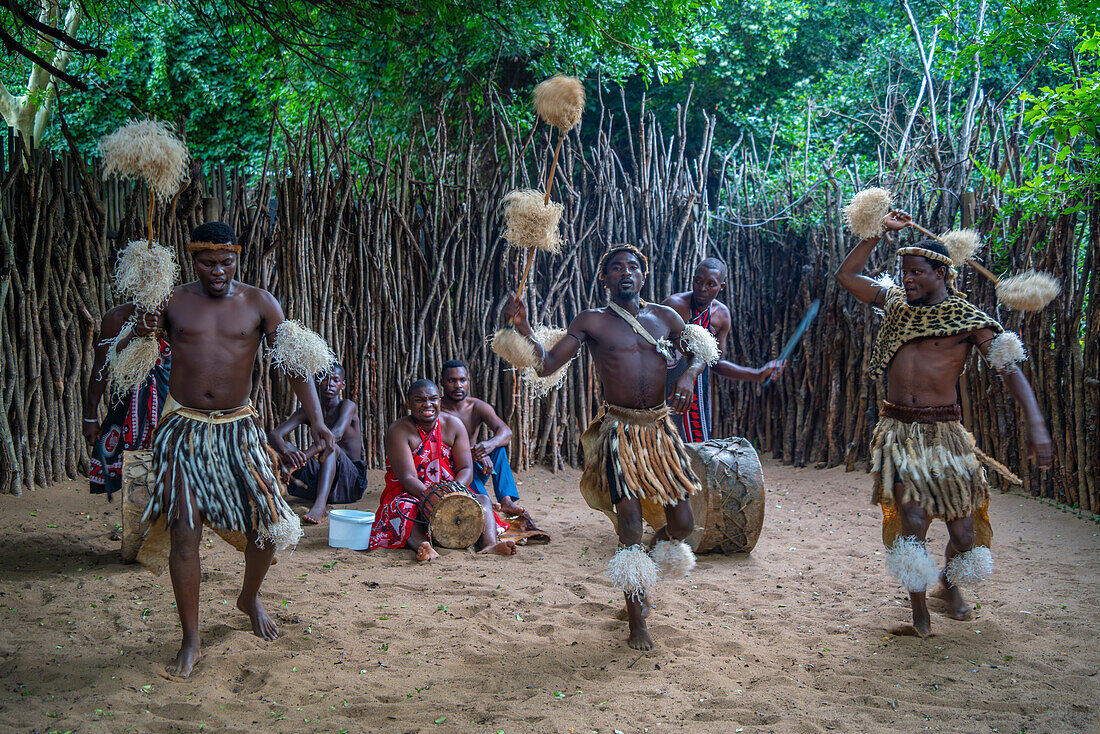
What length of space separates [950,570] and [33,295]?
5.47m

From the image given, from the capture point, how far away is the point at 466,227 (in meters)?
7.06

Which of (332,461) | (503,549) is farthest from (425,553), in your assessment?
(332,461)

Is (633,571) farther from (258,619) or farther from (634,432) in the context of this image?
(258,619)

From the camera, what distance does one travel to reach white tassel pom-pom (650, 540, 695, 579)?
328 cm

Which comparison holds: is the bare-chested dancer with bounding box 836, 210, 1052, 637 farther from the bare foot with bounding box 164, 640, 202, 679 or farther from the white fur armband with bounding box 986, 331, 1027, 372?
the bare foot with bounding box 164, 640, 202, 679

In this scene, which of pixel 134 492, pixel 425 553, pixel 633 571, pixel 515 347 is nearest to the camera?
pixel 633 571

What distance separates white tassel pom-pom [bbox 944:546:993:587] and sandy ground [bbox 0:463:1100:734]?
197 mm

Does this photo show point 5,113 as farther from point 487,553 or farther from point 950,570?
point 950,570

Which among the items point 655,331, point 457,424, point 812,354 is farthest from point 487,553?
point 812,354

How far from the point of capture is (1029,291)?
382cm

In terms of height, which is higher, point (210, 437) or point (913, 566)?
point (210, 437)

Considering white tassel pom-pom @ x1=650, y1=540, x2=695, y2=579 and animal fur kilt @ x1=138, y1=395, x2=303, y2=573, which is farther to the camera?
white tassel pom-pom @ x1=650, y1=540, x2=695, y2=579

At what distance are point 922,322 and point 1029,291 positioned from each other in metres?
0.70

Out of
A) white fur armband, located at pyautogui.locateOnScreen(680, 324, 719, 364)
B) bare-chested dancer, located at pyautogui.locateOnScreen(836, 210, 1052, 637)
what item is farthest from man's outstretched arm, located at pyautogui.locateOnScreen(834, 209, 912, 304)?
white fur armband, located at pyautogui.locateOnScreen(680, 324, 719, 364)
